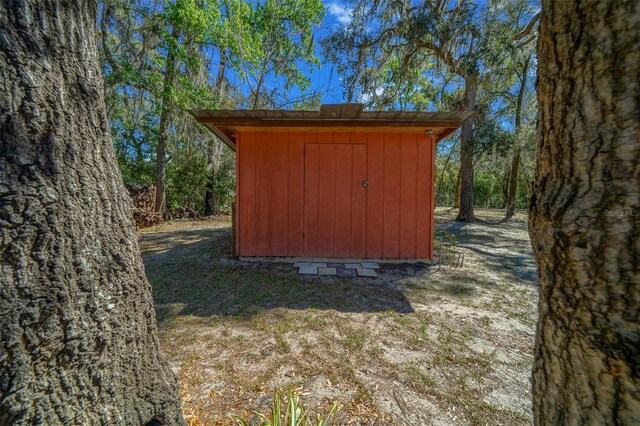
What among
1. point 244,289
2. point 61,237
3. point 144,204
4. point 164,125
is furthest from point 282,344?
point 164,125

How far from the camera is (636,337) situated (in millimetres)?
591

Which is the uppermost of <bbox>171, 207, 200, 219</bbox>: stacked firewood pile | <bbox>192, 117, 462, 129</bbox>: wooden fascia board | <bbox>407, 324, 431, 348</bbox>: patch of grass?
<bbox>192, 117, 462, 129</bbox>: wooden fascia board

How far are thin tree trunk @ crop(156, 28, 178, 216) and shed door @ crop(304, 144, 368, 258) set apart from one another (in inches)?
247

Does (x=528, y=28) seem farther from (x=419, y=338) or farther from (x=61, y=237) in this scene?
(x=61, y=237)

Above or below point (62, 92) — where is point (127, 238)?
below

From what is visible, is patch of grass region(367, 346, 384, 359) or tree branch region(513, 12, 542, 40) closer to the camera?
patch of grass region(367, 346, 384, 359)

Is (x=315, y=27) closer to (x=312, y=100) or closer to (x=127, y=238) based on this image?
(x=312, y=100)

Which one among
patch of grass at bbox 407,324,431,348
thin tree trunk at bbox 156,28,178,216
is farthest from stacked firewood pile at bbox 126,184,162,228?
patch of grass at bbox 407,324,431,348

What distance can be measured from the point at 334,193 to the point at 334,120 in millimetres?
1178

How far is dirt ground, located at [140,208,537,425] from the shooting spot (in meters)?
1.59

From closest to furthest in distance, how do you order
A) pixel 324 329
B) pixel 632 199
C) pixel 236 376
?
pixel 632 199 < pixel 236 376 < pixel 324 329

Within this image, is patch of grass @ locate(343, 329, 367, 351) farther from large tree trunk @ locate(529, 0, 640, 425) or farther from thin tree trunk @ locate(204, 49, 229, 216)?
thin tree trunk @ locate(204, 49, 229, 216)

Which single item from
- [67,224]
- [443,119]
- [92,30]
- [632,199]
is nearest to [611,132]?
[632,199]

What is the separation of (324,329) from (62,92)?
2.26m
